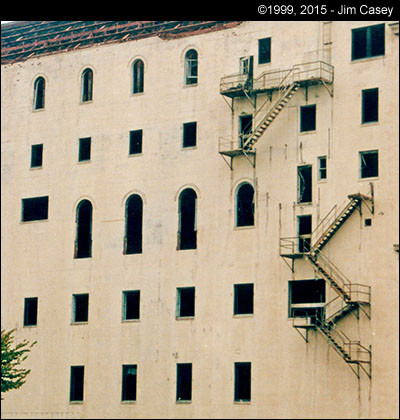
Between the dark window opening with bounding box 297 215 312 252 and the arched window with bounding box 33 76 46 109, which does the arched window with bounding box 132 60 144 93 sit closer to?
the arched window with bounding box 33 76 46 109

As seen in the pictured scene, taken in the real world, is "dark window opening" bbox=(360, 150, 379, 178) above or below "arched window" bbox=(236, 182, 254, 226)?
above

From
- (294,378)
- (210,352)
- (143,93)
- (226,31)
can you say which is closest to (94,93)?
(143,93)

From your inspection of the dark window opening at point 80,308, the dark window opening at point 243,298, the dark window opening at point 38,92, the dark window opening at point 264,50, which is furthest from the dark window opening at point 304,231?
the dark window opening at point 38,92

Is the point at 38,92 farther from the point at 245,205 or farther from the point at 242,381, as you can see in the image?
the point at 242,381

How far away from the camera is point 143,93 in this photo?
53.4m

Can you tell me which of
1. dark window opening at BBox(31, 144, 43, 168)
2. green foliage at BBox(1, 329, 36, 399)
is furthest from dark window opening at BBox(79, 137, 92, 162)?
green foliage at BBox(1, 329, 36, 399)

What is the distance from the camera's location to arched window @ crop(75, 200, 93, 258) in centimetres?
5384

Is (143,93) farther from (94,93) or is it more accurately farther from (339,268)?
(339,268)

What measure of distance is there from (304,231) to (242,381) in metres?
7.84

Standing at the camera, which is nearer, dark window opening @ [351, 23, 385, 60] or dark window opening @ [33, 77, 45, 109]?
dark window opening @ [351, 23, 385, 60]

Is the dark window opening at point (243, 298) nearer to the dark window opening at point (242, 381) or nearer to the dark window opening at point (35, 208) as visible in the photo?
the dark window opening at point (242, 381)

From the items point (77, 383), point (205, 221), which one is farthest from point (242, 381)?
point (77, 383)

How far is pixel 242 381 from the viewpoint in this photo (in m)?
Answer: 47.2

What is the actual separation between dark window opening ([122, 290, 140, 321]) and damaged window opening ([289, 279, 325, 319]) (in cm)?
903
